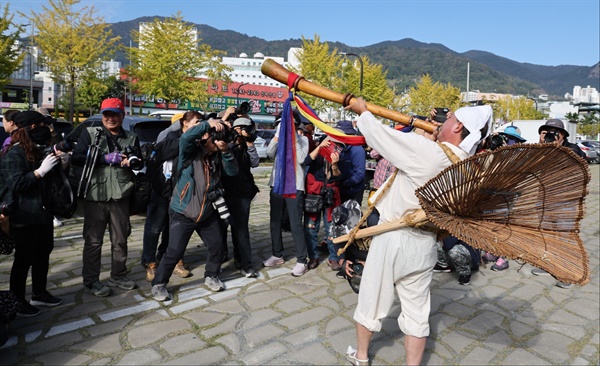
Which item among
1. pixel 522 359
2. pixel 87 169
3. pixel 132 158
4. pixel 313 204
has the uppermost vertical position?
pixel 132 158

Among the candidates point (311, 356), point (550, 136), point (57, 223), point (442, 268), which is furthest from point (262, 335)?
point (57, 223)

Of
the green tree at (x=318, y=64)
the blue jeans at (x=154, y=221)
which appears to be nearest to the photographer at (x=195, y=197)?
the blue jeans at (x=154, y=221)

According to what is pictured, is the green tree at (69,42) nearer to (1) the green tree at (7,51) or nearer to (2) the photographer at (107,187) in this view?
(1) the green tree at (7,51)

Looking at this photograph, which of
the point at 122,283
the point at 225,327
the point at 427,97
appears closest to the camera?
the point at 225,327

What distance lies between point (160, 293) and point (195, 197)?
0.99m

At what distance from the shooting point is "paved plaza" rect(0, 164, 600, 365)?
3.37 m

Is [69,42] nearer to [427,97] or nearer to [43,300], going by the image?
[43,300]

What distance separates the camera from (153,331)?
3.67 metres

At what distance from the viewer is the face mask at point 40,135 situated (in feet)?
12.4

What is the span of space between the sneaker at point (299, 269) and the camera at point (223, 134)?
1.82 m

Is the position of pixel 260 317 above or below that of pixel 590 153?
below

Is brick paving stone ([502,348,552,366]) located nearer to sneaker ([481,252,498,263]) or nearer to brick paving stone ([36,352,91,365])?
sneaker ([481,252,498,263])

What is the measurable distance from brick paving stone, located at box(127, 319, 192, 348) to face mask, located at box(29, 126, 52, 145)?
1799mm

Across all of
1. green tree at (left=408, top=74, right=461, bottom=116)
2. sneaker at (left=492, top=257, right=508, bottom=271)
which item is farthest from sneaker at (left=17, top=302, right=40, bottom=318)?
green tree at (left=408, top=74, right=461, bottom=116)
